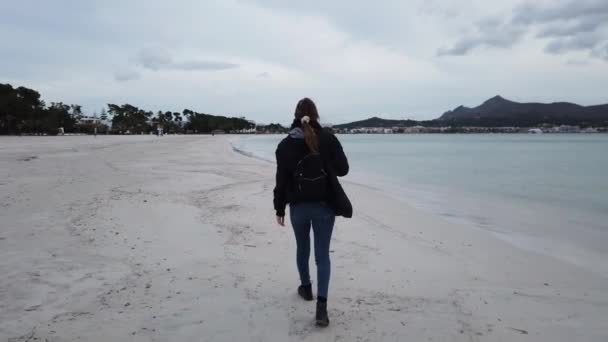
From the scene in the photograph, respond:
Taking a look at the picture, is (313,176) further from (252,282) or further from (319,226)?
(252,282)

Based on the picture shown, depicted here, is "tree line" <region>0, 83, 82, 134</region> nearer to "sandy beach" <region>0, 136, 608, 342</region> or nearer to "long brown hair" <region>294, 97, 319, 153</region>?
"sandy beach" <region>0, 136, 608, 342</region>

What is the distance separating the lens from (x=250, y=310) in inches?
142

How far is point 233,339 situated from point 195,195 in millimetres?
6840

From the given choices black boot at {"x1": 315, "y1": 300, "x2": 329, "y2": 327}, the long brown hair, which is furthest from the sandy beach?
the long brown hair

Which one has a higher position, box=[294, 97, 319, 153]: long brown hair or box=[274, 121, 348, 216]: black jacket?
box=[294, 97, 319, 153]: long brown hair

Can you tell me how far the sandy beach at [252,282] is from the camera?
3.29 m

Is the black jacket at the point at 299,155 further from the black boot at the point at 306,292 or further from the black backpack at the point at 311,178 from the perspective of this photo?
the black boot at the point at 306,292

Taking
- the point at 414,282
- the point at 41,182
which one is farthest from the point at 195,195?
the point at 414,282

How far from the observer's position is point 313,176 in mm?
3176

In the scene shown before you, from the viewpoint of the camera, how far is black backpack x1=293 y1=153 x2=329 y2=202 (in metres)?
3.16

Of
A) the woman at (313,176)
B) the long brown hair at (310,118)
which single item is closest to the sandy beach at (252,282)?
the woman at (313,176)

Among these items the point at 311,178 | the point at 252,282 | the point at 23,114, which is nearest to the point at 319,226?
the point at 311,178

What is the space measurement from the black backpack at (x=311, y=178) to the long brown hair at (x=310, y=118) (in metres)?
0.10

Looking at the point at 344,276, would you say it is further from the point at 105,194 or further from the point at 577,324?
the point at 105,194
